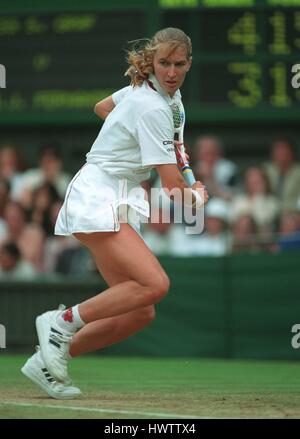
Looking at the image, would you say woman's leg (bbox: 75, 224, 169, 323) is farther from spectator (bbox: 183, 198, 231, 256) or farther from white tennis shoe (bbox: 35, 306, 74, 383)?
spectator (bbox: 183, 198, 231, 256)

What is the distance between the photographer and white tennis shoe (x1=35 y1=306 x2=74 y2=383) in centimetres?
696

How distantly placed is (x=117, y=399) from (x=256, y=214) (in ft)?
19.8

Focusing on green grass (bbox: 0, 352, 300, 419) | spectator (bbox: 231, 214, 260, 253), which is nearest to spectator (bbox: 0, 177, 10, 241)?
green grass (bbox: 0, 352, 300, 419)

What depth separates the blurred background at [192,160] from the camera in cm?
1186

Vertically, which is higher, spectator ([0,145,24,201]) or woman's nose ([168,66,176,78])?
woman's nose ([168,66,176,78])

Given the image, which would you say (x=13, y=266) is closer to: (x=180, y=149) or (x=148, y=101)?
(x=180, y=149)

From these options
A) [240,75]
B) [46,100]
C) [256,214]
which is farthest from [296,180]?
[46,100]

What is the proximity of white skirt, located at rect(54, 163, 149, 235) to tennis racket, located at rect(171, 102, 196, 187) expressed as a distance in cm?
30

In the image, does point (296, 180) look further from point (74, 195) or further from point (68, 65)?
point (74, 195)

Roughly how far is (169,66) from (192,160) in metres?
7.00

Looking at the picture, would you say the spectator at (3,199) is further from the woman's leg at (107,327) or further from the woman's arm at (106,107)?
the woman's leg at (107,327)

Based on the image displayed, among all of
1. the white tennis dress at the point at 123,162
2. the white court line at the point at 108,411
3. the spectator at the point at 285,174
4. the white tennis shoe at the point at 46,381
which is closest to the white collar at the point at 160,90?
the white tennis dress at the point at 123,162

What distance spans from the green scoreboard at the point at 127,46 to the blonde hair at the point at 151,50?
20.2 ft

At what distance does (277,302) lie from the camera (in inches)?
455
